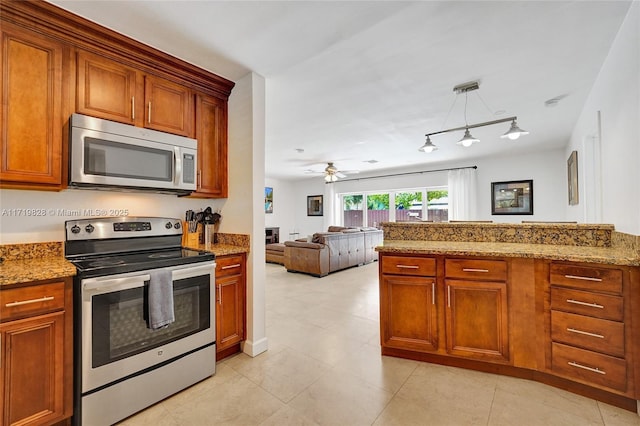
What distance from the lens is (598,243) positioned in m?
2.20

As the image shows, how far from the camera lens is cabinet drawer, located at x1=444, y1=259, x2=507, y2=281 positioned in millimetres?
2045

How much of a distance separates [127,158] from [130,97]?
485 millimetres

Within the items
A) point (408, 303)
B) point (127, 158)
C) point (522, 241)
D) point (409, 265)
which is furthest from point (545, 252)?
point (127, 158)

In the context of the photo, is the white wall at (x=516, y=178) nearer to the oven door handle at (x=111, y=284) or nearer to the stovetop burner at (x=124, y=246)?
the stovetop burner at (x=124, y=246)

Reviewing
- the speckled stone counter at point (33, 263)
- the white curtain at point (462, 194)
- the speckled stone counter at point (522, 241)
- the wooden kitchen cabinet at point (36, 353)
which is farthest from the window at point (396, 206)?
the wooden kitchen cabinet at point (36, 353)

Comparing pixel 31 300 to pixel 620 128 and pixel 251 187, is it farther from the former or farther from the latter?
pixel 620 128

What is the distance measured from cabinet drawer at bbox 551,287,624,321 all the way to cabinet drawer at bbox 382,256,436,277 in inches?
30.6

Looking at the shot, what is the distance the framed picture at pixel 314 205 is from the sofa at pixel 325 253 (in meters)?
3.06

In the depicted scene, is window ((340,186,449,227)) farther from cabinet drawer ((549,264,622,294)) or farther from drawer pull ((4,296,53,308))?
drawer pull ((4,296,53,308))

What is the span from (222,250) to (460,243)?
80.4 inches

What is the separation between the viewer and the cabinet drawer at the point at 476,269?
2.04 meters

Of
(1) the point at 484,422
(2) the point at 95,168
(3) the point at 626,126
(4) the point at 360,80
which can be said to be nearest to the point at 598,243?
(3) the point at 626,126

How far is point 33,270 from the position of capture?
57.9 inches

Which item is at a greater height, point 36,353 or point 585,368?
point 36,353
